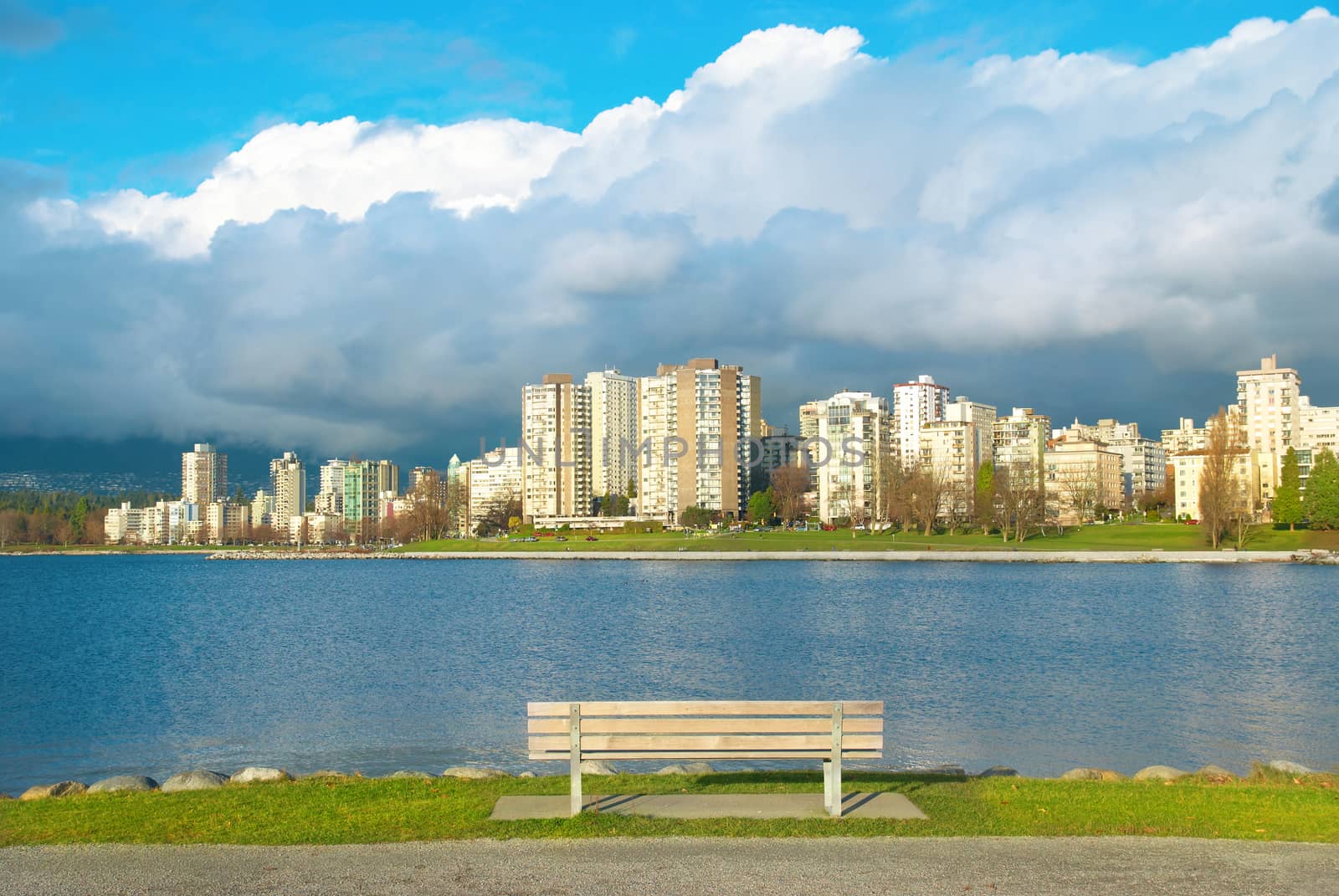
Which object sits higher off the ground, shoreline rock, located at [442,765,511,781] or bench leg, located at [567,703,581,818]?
bench leg, located at [567,703,581,818]

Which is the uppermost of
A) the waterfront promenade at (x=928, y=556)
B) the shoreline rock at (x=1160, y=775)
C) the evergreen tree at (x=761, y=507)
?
the evergreen tree at (x=761, y=507)

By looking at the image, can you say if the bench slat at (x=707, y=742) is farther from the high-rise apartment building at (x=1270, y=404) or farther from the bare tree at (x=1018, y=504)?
the high-rise apartment building at (x=1270, y=404)

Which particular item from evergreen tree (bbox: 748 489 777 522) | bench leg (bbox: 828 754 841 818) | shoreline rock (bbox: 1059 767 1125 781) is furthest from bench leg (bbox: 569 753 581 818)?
evergreen tree (bbox: 748 489 777 522)

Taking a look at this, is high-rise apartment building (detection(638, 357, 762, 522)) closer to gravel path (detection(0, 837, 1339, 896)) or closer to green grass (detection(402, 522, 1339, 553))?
green grass (detection(402, 522, 1339, 553))

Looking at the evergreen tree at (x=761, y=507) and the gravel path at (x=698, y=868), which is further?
the evergreen tree at (x=761, y=507)

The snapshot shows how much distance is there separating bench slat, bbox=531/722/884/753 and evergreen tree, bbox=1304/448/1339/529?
13051 cm

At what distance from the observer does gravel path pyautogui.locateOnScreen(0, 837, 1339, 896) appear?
8656 millimetres

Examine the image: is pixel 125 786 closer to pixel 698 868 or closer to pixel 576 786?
pixel 576 786

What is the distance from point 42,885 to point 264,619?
174 ft

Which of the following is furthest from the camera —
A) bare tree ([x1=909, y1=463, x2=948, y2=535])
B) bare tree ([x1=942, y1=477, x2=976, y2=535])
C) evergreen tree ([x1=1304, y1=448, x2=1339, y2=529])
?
bare tree ([x1=942, y1=477, x2=976, y2=535])

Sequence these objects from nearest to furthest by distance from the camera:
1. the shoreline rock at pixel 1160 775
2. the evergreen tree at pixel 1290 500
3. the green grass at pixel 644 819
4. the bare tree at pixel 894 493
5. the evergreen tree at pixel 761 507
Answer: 1. the green grass at pixel 644 819
2. the shoreline rock at pixel 1160 775
3. the evergreen tree at pixel 1290 500
4. the bare tree at pixel 894 493
5. the evergreen tree at pixel 761 507

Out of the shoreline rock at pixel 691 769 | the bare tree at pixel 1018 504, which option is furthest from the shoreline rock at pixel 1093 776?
the bare tree at pixel 1018 504

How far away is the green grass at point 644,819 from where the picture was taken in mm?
10164

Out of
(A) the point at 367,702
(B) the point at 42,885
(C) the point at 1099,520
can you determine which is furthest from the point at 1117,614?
(C) the point at 1099,520
